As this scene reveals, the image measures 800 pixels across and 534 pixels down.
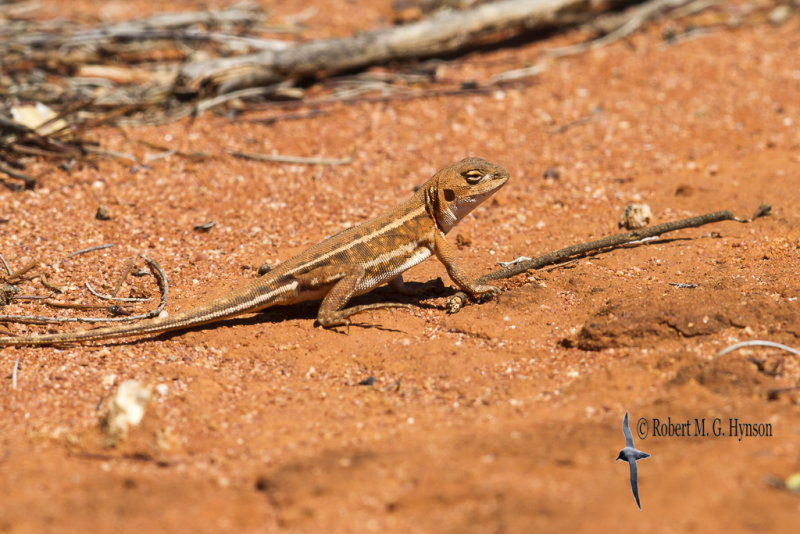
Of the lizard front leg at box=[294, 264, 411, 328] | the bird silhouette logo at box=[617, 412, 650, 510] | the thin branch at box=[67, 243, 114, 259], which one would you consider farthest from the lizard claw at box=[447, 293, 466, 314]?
the thin branch at box=[67, 243, 114, 259]

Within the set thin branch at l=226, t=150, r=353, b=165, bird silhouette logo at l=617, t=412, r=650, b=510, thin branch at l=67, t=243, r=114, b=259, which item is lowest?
bird silhouette logo at l=617, t=412, r=650, b=510

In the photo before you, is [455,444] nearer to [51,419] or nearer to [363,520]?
[363,520]

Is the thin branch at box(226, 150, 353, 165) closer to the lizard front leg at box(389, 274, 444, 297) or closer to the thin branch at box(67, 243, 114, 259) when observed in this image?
the thin branch at box(67, 243, 114, 259)

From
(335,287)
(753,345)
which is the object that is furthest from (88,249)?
(753,345)

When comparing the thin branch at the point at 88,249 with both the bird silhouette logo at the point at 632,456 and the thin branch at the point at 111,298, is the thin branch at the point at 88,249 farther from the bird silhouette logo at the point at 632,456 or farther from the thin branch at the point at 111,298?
the bird silhouette logo at the point at 632,456

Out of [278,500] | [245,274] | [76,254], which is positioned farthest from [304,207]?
[278,500]
